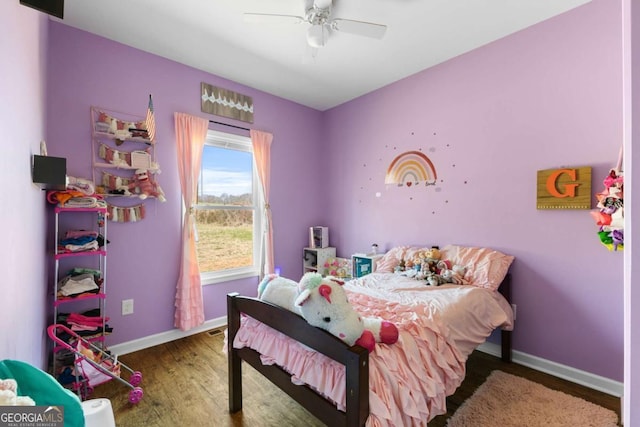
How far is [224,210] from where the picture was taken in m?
3.31

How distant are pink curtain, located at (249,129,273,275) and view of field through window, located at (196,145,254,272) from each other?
155 mm

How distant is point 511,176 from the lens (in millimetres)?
2451

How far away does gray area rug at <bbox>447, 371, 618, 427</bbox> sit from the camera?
1.70m

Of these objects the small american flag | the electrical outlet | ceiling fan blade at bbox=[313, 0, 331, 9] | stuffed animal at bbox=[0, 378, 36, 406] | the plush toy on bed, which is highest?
ceiling fan blade at bbox=[313, 0, 331, 9]

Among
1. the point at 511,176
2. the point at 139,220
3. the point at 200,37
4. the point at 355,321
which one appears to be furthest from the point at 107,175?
the point at 511,176

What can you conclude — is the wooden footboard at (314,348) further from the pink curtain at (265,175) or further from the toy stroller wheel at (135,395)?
the pink curtain at (265,175)

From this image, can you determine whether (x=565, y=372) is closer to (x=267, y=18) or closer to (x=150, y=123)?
(x=267, y=18)

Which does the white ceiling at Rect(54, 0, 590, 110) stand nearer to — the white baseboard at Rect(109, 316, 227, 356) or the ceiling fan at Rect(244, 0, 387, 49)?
the ceiling fan at Rect(244, 0, 387, 49)

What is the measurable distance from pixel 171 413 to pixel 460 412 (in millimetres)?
1818

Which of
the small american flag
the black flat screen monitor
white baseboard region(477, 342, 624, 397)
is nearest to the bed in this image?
white baseboard region(477, 342, 624, 397)

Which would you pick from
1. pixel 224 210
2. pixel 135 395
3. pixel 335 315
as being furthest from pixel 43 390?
pixel 224 210

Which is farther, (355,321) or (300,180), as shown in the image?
(300,180)

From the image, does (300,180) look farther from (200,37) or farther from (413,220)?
(200,37)

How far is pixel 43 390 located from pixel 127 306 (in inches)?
92.8
